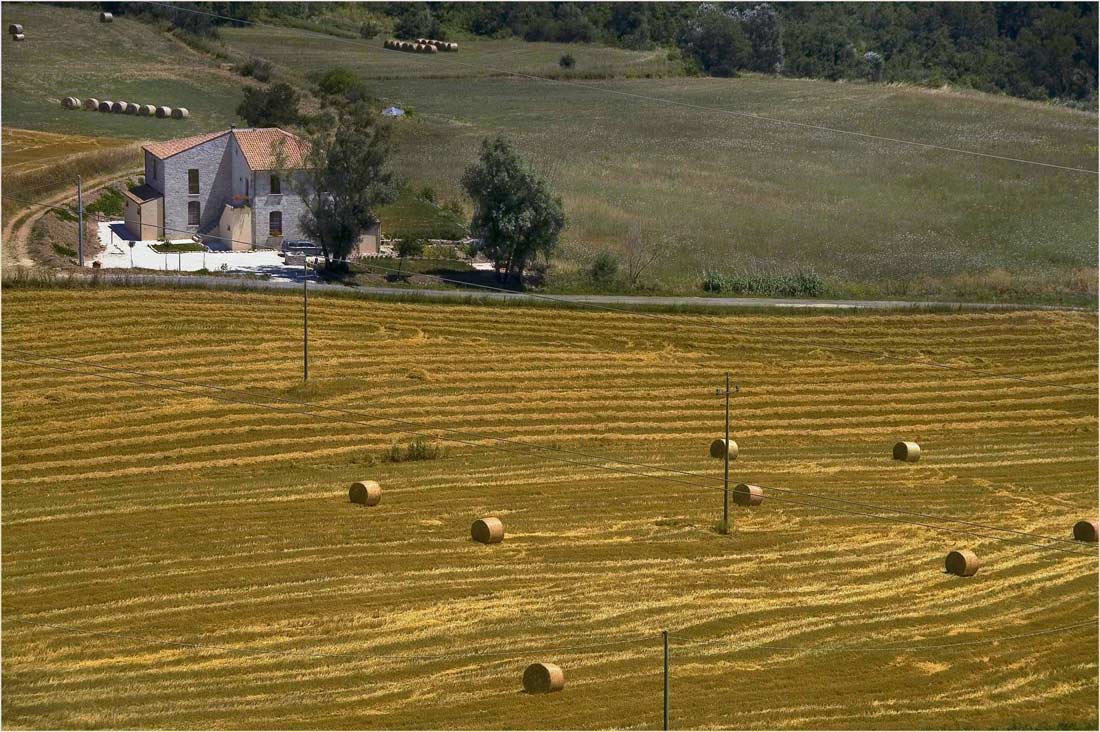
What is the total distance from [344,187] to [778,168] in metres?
51.5

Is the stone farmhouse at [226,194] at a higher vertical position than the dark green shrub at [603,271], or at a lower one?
higher

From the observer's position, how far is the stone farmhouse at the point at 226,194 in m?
93.1

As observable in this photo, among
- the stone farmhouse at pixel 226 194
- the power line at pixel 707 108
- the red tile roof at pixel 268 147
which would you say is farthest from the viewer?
the power line at pixel 707 108

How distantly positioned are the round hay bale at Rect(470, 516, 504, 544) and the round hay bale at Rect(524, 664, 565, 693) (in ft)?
39.8

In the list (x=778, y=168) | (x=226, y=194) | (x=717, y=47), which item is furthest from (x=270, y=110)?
(x=717, y=47)

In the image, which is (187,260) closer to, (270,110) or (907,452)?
(270,110)

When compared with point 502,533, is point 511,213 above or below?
above

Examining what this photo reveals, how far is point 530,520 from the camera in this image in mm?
55156

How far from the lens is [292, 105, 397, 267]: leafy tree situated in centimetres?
8694

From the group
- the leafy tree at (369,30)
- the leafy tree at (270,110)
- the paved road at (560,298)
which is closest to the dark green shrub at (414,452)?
the paved road at (560,298)

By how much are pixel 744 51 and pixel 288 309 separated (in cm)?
12355

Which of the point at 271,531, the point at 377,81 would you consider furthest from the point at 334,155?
the point at 377,81

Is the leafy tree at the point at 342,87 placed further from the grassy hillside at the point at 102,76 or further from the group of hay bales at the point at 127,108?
the group of hay bales at the point at 127,108

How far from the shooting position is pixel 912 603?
49062mm
